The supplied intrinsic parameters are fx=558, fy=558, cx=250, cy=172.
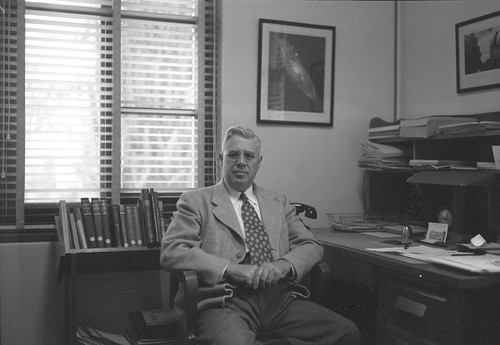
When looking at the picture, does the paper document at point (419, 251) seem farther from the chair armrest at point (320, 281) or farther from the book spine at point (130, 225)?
the book spine at point (130, 225)

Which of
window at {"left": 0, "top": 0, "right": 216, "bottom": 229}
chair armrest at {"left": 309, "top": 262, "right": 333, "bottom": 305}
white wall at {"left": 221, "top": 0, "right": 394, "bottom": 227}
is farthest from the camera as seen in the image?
white wall at {"left": 221, "top": 0, "right": 394, "bottom": 227}

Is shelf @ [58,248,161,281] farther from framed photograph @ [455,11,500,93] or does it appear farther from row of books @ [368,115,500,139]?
framed photograph @ [455,11,500,93]

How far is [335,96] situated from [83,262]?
1764mm

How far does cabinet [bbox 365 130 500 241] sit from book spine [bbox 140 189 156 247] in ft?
4.31

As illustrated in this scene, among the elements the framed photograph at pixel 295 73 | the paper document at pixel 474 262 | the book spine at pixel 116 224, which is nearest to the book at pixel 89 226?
the book spine at pixel 116 224

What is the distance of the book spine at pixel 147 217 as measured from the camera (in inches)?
110

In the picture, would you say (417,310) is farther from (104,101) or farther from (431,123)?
(104,101)

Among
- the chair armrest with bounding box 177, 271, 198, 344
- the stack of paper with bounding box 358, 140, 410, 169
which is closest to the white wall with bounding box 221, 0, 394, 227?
A: the stack of paper with bounding box 358, 140, 410, 169

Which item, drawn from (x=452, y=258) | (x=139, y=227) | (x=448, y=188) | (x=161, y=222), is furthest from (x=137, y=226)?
(x=448, y=188)

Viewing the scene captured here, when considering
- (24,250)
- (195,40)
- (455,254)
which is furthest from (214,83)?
(455,254)

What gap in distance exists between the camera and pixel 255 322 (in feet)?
7.19

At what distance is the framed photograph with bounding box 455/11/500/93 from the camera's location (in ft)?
9.13

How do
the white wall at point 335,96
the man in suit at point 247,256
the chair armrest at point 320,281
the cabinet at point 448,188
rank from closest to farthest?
1. the man in suit at point 247,256
2. the chair armrest at point 320,281
3. the cabinet at point 448,188
4. the white wall at point 335,96

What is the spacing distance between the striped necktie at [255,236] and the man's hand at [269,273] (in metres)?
0.07
